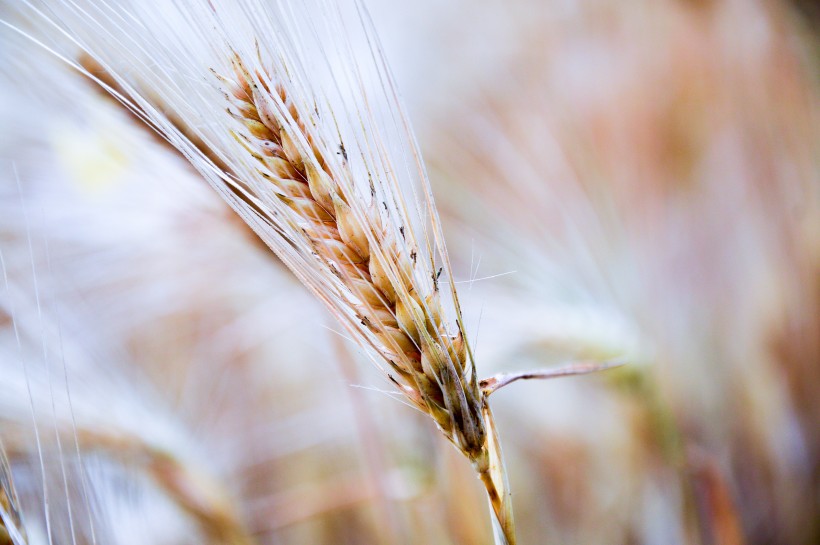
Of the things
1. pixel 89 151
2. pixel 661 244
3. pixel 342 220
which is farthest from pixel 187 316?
pixel 661 244

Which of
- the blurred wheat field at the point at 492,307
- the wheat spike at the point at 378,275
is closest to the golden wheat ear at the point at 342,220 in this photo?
the wheat spike at the point at 378,275

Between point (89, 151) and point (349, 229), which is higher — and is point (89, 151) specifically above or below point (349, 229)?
above

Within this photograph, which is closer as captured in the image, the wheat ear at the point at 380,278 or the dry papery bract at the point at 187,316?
the wheat ear at the point at 380,278

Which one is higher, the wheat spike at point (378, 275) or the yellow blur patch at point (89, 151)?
the yellow blur patch at point (89, 151)

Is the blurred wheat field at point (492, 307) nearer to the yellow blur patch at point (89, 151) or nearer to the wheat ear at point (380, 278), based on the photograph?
the yellow blur patch at point (89, 151)

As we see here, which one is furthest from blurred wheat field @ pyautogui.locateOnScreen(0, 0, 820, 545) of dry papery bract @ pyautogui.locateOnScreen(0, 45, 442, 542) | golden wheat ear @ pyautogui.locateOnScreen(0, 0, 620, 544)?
golden wheat ear @ pyautogui.locateOnScreen(0, 0, 620, 544)

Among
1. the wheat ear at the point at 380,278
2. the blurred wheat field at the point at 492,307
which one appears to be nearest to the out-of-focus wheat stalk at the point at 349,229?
the wheat ear at the point at 380,278

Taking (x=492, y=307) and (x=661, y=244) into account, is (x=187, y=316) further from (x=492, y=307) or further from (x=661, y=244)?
(x=661, y=244)

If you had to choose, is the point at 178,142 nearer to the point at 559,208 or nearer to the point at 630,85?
the point at 559,208
